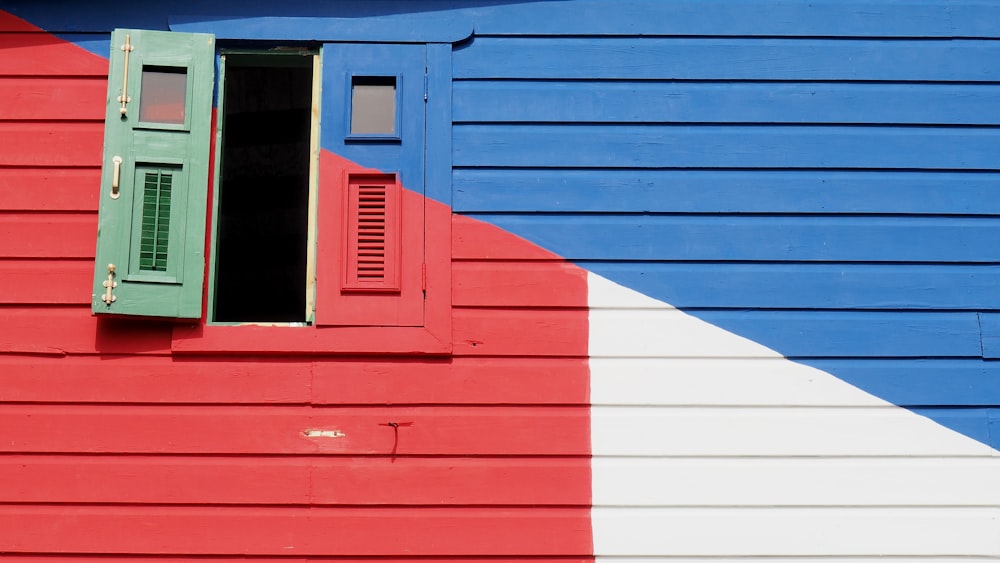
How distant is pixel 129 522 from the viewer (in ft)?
12.0

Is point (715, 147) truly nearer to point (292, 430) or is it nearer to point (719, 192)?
point (719, 192)

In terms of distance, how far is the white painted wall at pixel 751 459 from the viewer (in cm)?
371

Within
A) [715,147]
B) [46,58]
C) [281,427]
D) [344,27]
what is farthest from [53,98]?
[715,147]

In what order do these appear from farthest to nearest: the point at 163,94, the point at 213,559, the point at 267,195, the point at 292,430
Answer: the point at 267,195 → the point at 163,94 → the point at 292,430 → the point at 213,559

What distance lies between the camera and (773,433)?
379cm

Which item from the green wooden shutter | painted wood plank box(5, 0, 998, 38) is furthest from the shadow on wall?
the green wooden shutter

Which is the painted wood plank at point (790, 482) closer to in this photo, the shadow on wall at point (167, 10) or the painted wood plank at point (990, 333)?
the painted wood plank at point (990, 333)

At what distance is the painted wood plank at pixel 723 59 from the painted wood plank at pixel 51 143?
156cm

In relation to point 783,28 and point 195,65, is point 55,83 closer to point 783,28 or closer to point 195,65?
point 195,65

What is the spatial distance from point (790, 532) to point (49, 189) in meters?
3.29

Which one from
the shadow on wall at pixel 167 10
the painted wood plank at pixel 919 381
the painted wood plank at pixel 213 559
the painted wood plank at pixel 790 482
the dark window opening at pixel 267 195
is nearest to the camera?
the painted wood plank at pixel 213 559

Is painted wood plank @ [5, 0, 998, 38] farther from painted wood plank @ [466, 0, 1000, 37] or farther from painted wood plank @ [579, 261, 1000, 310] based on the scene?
painted wood plank @ [579, 261, 1000, 310]

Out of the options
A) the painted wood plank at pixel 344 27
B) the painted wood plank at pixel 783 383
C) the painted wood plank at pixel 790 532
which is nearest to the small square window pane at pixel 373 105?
the painted wood plank at pixel 344 27

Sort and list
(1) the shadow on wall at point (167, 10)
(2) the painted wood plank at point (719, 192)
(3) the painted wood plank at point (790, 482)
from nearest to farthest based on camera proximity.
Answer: (3) the painted wood plank at point (790, 482) → (2) the painted wood plank at point (719, 192) → (1) the shadow on wall at point (167, 10)
